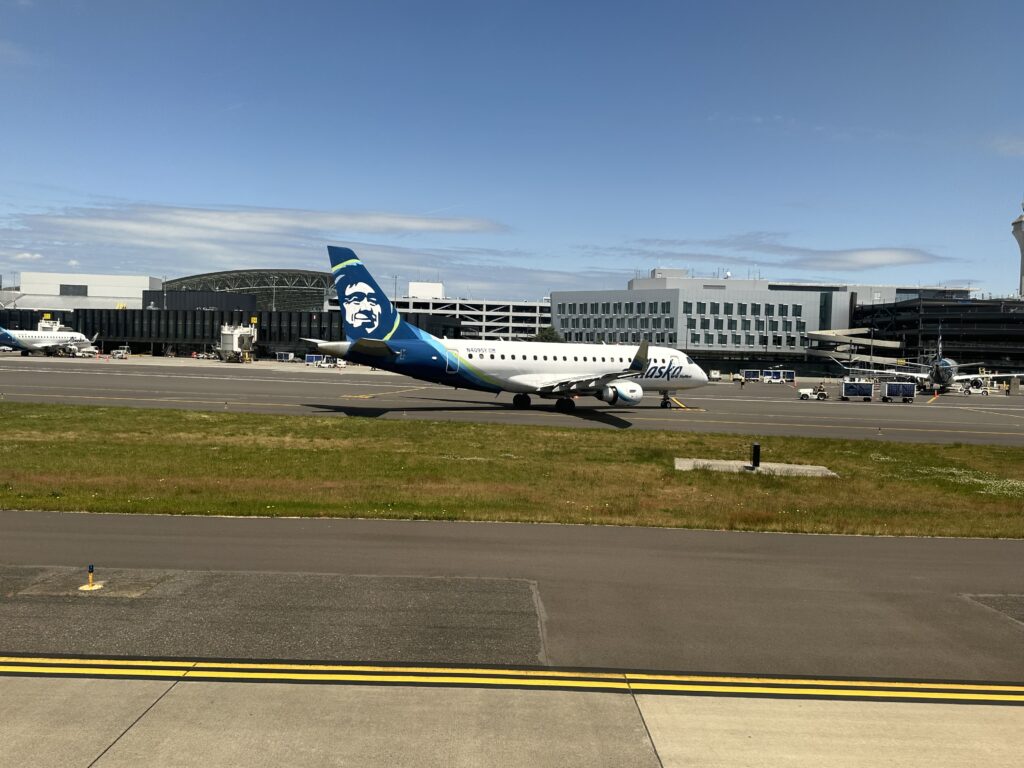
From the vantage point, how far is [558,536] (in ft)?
57.9

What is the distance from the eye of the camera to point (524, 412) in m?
51.3

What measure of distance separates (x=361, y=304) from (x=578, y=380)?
14.6 m

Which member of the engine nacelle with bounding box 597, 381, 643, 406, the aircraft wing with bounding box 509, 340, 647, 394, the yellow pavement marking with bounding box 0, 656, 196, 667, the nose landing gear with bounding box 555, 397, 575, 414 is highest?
the aircraft wing with bounding box 509, 340, 647, 394

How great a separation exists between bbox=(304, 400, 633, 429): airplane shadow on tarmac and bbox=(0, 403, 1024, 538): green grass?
4.61 m

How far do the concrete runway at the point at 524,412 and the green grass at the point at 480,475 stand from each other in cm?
552

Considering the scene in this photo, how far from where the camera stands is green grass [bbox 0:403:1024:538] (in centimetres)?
2006

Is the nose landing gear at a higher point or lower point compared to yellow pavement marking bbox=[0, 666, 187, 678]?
lower

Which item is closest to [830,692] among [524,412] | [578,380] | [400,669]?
[400,669]

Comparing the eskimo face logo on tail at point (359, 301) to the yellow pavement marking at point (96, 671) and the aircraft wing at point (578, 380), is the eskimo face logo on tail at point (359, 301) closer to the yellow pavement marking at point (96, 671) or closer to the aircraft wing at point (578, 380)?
the aircraft wing at point (578, 380)

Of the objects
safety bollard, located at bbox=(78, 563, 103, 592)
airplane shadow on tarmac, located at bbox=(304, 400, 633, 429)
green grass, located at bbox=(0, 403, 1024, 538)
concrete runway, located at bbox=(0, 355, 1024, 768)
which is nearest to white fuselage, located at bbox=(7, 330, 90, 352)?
airplane shadow on tarmac, located at bbox=(304, 400, 633, 429)

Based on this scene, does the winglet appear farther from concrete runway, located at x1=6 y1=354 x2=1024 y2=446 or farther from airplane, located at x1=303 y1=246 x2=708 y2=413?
concrete runway, located at x1=6 y1=354 x2=1024 y2=446

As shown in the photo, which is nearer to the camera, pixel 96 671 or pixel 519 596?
pixel 96 671

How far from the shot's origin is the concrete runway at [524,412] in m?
47.2

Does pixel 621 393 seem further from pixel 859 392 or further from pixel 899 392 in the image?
pixel 899 392
